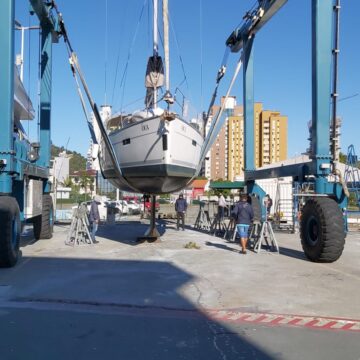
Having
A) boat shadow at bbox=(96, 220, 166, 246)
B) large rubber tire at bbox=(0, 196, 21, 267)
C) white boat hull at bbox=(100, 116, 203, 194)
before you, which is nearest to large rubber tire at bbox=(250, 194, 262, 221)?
white boat hull at bbox=(100, 116, 203, 194)

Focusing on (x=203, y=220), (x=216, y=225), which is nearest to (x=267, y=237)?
(x=216, y=225)

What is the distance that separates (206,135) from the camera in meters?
16.0

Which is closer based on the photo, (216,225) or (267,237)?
(267,237)

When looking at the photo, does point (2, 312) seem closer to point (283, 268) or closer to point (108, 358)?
point (108, 358)

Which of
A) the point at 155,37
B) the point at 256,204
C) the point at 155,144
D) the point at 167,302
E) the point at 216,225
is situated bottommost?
the point at 167,302

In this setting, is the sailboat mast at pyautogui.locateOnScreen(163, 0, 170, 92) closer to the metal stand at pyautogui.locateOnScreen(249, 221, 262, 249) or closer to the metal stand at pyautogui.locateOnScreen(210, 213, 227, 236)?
the metal stand at pyautogui.locateOnScreen(249, 221, 262, 249)

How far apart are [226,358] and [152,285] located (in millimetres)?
3683

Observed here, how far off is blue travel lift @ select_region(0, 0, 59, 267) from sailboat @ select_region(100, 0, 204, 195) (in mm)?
2363

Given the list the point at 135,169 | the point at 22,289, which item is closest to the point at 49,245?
the point at 135,169

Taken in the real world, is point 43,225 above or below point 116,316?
above

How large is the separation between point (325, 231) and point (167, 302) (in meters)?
4.91

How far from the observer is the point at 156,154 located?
12.5 meters

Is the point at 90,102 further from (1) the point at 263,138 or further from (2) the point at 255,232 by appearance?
(1) the point at 263,138

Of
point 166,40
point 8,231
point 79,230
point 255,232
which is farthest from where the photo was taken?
point 166,40
